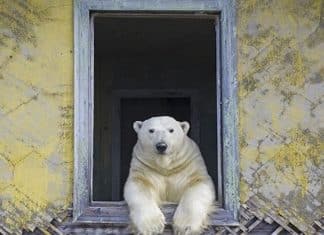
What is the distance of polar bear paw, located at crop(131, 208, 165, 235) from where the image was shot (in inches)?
135

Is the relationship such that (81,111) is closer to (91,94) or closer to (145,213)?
(91,94)

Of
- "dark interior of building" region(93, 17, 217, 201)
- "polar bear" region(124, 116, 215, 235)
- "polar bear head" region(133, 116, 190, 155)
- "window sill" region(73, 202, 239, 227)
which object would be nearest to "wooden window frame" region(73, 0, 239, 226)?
"window sill" region(73, 202, 239, 227)

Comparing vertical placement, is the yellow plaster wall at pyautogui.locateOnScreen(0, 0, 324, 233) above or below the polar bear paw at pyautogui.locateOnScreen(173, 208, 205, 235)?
above

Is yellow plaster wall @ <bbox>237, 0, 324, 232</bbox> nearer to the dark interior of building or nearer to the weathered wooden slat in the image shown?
the weathered wooden slat

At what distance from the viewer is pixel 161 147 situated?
361cm

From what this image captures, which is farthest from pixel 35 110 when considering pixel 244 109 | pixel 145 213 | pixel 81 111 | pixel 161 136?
pixel 244 109

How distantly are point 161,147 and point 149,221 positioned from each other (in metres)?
0.38

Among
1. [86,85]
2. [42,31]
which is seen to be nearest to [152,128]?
[86,85]

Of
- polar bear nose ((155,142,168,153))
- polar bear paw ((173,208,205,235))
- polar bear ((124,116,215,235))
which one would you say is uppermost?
polar bear nose ((155,142,168,153))

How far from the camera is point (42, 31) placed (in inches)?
144

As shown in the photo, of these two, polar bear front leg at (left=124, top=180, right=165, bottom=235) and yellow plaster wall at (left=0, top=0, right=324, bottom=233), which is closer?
polar bear front leg at (left=124, top=180, right=165, bottom=235)

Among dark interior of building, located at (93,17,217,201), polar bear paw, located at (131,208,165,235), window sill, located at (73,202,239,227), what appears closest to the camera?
polar bear paw, located at (131,208,165,235)

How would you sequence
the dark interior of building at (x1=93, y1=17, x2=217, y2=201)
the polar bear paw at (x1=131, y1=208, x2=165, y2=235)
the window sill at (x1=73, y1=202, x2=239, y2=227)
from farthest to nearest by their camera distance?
the dark interior of building at (x1=93, y1=17, x2=217, y2=201) → the window sill at (x1=73, y1=202, x2=239, y2=227) → the polar bear paw at (x1=131, y1=208, x2=165, y2=235)

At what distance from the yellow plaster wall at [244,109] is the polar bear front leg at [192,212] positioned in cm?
21
